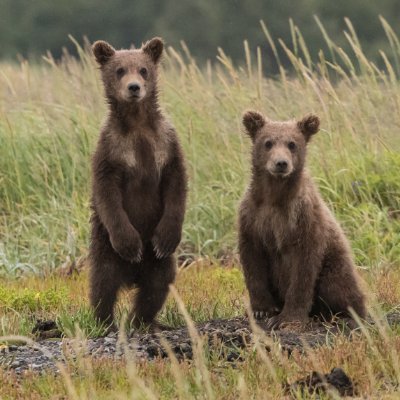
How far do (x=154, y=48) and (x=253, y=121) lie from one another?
79 cm

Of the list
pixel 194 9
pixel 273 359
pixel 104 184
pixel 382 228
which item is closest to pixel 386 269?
pixel 382 228

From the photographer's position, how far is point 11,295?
8.05 m

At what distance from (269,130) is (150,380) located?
2.38 meters

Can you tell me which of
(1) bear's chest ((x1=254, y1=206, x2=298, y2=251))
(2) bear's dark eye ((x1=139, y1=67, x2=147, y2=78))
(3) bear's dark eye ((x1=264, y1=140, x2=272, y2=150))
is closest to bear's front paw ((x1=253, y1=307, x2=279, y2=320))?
(1) bear's chest ((x1=254, y1=206, x2=298, y2=251))

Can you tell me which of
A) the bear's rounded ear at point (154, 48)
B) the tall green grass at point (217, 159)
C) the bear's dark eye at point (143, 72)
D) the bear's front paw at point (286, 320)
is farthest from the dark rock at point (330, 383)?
the tall green grass at point (217, 159)

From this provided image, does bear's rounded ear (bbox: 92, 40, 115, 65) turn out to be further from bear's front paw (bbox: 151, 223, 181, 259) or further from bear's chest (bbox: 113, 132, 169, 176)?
bear's front paw (bbox: 151, 223, 181, 259)

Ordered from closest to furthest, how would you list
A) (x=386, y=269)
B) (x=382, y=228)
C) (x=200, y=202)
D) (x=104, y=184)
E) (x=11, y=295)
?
(x=104, y=184), (x=11, y=295), (x=386, y=269), (x=382, y=228), (x=200, y=202)

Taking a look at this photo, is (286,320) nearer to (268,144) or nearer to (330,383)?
(268,144)

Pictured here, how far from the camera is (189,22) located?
139 feet

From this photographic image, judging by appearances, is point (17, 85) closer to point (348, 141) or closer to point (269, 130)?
point (348, 141)

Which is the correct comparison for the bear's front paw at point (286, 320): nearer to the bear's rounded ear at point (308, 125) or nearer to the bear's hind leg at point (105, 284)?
the bear's hind leg at point (105, 284)

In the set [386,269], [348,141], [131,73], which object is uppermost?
[131,73]

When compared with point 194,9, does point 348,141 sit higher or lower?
lower

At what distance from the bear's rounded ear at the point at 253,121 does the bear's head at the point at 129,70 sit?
0.62 meters
